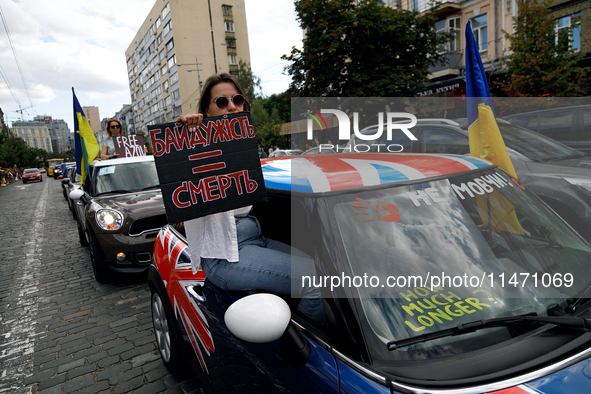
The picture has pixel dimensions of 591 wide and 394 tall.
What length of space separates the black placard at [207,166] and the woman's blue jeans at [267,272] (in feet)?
0.79

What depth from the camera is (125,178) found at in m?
6.35

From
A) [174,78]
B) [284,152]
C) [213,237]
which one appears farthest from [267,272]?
[174,78]

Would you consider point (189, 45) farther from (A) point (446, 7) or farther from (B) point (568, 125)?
(B) point (568, 125)

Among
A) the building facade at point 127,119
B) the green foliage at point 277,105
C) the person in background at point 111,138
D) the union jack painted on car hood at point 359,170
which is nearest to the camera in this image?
the union jack painted on car hood at point 359,170

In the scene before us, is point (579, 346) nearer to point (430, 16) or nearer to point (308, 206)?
point (308, 206)

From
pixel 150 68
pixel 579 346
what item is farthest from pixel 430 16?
pixel 150 68

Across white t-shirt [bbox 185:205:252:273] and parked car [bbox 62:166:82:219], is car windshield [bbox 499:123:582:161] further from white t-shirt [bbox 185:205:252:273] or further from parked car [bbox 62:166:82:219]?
parked car [bbox 62:166:82:219]

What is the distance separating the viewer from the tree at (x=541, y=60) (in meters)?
11.8

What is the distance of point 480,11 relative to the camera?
20.4m

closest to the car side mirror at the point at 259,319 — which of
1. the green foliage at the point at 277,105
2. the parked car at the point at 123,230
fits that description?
the parked car at the point at 123,230

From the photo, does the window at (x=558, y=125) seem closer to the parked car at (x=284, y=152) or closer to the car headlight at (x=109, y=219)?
the car headlight at (x=109, y=219)

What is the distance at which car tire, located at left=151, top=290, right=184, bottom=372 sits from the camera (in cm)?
279

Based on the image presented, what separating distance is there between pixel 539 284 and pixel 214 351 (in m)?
1.67

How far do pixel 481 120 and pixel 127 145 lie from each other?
8.27m
